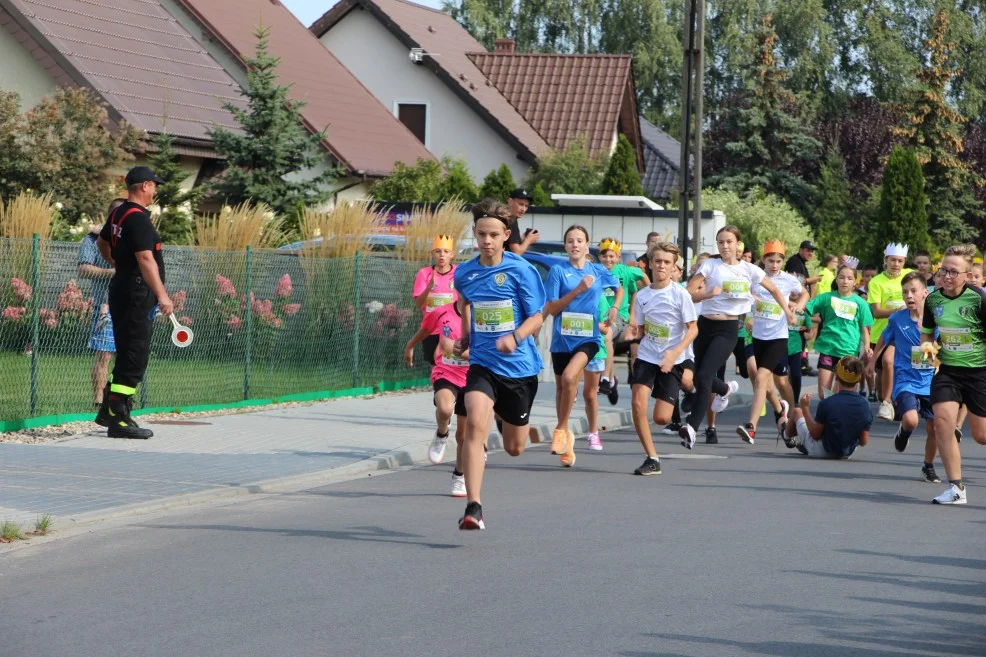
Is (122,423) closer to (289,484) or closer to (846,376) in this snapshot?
(289,484)

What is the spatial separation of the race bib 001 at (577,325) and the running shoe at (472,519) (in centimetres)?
397

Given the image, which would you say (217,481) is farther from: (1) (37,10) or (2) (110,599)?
(1) (37,10)

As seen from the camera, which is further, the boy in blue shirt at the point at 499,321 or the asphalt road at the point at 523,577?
the boy in blue shirt at the point at 499,321

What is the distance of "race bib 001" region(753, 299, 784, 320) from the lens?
48.3ft

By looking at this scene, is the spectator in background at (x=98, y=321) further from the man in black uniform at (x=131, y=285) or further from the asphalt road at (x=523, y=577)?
the asphalt road at (x=523, y=577)

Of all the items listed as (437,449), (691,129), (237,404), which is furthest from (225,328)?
(691,129)

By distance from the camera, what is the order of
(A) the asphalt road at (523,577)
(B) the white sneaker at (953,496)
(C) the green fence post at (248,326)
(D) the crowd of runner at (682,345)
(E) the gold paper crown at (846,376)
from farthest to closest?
(C) the green fence post at (248,326) → (E) the gold paper crown at (846,376) → (B) the white sneaker at (953,496) → (D) the crowd of runner at (682,345) → (A) the asphalt road at (523,577)

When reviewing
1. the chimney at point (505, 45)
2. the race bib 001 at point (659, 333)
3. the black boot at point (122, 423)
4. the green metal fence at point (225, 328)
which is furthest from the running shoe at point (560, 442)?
the chimney at point (505, 45)

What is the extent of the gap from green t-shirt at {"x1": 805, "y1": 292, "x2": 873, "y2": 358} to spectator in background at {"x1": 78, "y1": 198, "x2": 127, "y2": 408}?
7.27 m

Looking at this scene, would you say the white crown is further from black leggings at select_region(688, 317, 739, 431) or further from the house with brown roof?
the house with brown roof

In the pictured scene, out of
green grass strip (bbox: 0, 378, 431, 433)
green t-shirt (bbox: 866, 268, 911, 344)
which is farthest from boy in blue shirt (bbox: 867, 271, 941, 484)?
Answer: green grass strip (bbox: 0, 378, 431, 433)

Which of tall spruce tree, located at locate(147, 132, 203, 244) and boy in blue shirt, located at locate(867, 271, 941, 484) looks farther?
tall spruce tree, located at locate(147, 132, 203, 244)

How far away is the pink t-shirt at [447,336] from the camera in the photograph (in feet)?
36.1

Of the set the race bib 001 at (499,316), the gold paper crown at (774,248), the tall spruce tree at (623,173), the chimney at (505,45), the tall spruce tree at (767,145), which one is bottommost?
the race bib 001 at (499,316)
